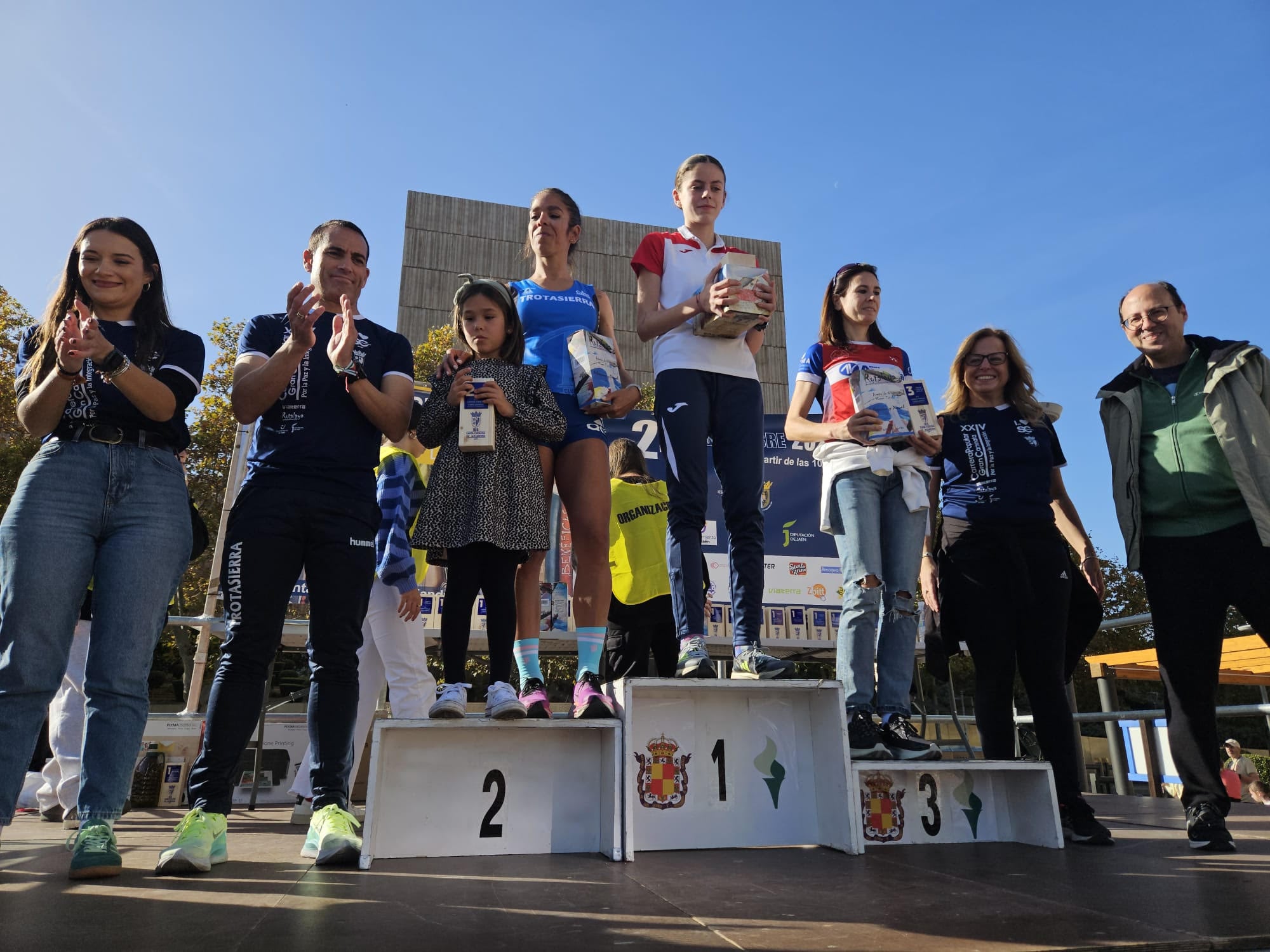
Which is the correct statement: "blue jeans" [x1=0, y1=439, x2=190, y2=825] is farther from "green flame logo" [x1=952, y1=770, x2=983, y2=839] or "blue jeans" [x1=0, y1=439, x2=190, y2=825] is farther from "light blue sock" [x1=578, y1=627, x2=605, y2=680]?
"green flame logo" [x1=952, y1=770, x2=983, y2=839]

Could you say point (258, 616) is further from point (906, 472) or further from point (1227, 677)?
point (1227, 677)

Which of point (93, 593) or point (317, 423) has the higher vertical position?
point (317, 423)

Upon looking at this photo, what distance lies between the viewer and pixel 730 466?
308 cm

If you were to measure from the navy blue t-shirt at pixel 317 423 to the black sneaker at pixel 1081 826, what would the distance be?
246 centimetres

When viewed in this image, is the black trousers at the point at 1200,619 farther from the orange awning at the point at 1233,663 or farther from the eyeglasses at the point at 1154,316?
the orange awning at the point at 1233,663

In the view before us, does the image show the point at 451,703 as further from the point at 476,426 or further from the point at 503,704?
the point at 476,426

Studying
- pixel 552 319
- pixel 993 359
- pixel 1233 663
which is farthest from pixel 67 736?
pixel 1233 663

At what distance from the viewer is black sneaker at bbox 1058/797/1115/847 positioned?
276cm

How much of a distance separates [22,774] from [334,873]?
0.76 meters

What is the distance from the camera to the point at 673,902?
185 cm

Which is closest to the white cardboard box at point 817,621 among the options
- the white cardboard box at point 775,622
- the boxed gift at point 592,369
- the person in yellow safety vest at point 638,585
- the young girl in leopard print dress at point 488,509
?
the white cardboard box at point 775,622

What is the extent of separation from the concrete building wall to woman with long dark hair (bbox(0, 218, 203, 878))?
2526 centimetres

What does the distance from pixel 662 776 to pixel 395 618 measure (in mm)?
1725

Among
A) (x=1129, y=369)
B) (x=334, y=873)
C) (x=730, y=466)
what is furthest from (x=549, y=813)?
(x=1129, y=369)
